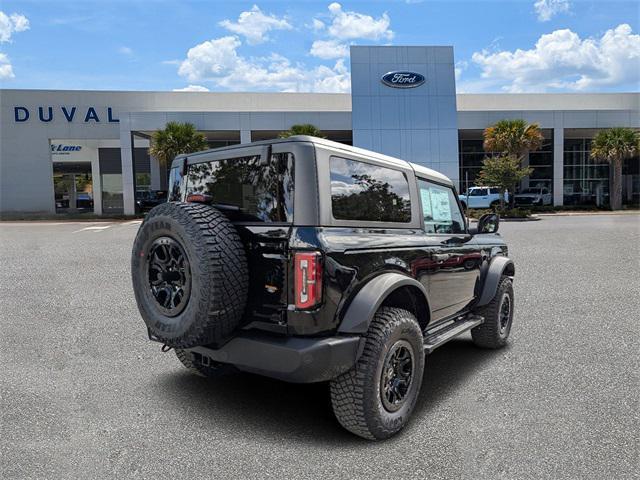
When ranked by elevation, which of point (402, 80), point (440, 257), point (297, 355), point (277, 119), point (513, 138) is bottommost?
point (297, 355)

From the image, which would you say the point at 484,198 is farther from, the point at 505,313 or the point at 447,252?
the point at 447,252

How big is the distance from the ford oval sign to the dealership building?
71 millimetres

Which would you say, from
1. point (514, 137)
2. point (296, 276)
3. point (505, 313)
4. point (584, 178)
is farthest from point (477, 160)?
point (296, 276)

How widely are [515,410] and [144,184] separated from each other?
140 ft

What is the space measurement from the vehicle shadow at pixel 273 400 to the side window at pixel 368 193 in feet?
4.78

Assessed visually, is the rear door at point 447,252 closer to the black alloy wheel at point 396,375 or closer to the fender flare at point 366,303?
the black alloy wheel at point 396,375

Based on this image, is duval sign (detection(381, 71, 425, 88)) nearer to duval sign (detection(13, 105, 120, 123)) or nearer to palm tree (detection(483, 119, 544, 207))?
palm tree (detection(483, 119, 544, 207))

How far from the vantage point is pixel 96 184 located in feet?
129

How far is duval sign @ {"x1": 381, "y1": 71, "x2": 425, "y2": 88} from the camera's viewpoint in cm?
3403

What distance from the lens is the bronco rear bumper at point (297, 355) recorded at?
113 inches

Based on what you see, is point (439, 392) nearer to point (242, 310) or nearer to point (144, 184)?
point (242, 310)

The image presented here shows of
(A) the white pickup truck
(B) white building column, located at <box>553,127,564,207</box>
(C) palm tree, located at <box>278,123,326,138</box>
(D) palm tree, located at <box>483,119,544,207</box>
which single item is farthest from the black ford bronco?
(B) white building column, located at <box>553,127,564,207</box>

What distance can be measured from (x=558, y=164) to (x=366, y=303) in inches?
1436

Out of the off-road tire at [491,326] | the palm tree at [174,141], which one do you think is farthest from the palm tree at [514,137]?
the off-road tire at [491,326]
